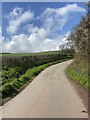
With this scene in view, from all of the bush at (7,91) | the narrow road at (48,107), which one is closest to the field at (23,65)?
the bush at (7,91)

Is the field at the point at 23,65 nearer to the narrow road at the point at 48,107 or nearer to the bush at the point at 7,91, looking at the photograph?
the bush at the point at 7,91

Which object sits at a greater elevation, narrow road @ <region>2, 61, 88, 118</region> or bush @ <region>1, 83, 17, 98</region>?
narrow road @ <region>2, 61, 88, 118</region>

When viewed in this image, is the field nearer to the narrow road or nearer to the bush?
the bush

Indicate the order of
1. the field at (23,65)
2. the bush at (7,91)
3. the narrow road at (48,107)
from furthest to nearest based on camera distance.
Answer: the field at (23,65), the bush at (7,91), the narrow road at (48,107)

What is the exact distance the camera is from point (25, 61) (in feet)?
221

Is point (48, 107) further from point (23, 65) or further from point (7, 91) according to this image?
point (23, 65)

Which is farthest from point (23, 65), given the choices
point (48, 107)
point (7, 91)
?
point (48, 107)

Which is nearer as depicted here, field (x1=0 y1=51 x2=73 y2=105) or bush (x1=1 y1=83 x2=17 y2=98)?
bush (x1=1 y1=83 x2=17 y2=98)

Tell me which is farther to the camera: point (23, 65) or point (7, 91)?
point (23, 65)

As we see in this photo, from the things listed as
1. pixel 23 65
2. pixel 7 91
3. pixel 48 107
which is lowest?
pixel 23 65

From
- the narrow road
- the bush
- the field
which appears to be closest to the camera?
the narrow road

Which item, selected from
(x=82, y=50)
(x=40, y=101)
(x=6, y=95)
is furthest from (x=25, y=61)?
(x=40, y=101)

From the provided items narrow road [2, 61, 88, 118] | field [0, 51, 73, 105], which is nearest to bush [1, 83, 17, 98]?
narrow road [2, 61, 88, 118]

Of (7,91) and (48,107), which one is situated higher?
(48,107)
